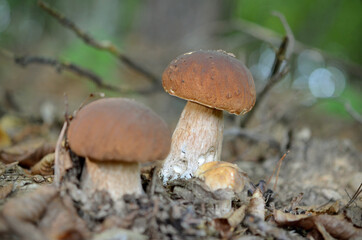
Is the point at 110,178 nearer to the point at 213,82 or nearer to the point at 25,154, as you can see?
the point at 213,82

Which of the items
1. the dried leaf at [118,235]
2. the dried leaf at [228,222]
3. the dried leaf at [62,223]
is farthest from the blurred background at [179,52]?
the dried leaf at [62,223]

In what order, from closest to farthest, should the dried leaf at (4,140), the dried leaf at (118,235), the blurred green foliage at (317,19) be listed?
the dried leaf at (118,235), the dried leaf at (4,140), the blurred green foliage at (317,19)

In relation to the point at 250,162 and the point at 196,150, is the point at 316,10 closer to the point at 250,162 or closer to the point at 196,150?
the point at 250,162

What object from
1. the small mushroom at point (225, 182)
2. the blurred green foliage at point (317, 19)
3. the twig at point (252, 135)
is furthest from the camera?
the blurred green foliage at point (317, 19)

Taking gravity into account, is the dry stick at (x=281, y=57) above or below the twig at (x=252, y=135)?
above

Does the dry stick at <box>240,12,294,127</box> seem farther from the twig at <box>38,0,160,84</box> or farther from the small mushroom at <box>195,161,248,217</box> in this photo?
the twig at <box>38,0,160,84</box>

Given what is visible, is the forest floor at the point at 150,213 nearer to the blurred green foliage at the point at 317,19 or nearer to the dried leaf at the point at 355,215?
the dried leaf at the point at 355,215
